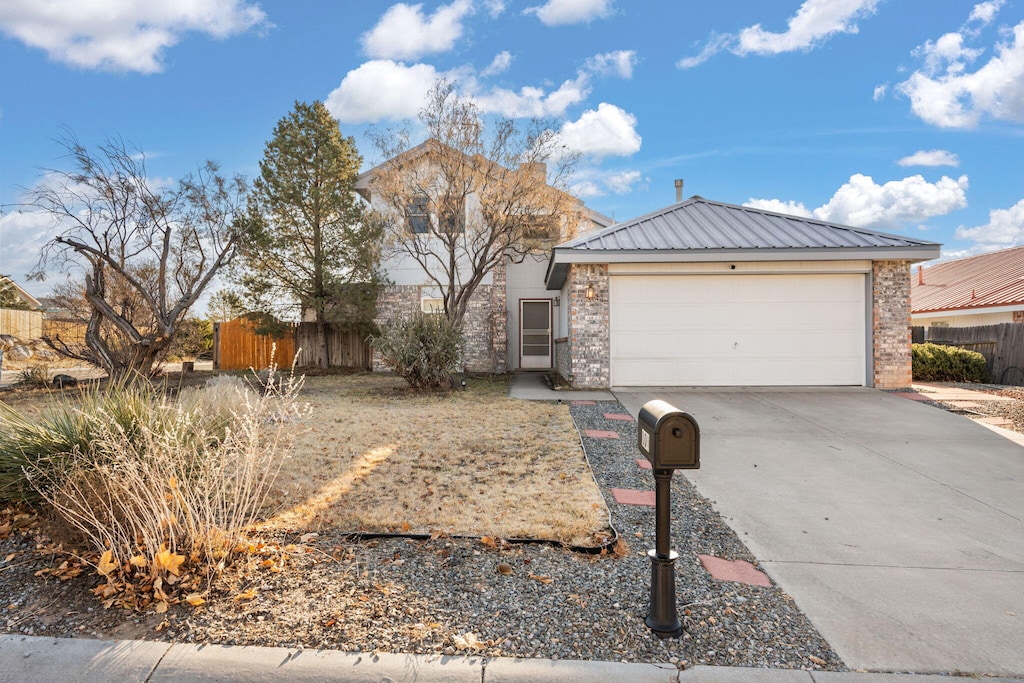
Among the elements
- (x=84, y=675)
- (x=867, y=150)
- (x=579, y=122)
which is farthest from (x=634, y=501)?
(x=867, y=150)

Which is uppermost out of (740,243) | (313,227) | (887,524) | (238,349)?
(313,227)

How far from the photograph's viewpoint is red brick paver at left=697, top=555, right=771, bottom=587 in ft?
10.3

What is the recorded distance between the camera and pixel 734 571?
324 centimetres

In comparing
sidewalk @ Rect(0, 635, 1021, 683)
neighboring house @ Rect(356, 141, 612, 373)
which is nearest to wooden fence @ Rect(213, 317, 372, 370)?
neighboring house @ Rect(356, 141, 612, 373)

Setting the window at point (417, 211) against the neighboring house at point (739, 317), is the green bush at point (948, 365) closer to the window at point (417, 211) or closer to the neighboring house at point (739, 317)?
the neighboring house at point (739, 317)

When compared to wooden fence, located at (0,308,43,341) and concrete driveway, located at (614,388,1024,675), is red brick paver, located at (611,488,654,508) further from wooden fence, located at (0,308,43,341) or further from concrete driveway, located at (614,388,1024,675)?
wooden fence, located at (0,308,43,341)

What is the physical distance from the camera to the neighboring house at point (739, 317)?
10.3 meters

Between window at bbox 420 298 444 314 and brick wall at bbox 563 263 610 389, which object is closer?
brick wall at bbox 563 263 610 389

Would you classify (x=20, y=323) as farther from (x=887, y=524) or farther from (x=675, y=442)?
(x=887, y=524)

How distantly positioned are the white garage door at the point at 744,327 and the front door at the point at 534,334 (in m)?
5.74

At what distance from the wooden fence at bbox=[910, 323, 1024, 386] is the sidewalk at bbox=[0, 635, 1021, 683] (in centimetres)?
Answer: 1375

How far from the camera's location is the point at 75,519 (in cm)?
326

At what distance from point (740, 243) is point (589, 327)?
3.22 meters

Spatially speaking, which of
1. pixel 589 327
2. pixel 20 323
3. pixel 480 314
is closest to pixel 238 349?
pixel 480 314
